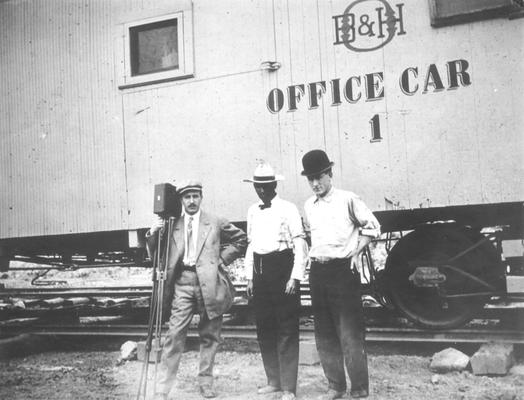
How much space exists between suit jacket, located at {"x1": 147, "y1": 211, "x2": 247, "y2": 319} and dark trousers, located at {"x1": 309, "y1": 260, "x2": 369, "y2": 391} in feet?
2.36

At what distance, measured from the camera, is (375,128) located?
524 cm

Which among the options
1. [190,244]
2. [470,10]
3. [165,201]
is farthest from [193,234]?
[470,10]

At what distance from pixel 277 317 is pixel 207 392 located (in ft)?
2.67

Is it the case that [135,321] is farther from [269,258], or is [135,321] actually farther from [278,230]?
[278,230]

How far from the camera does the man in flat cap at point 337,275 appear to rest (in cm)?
398

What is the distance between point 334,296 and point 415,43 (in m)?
2.62

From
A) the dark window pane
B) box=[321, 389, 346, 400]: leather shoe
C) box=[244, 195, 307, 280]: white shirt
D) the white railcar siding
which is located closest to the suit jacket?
box=[244, 195, 307, 280]: white shirt

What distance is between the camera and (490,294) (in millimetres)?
5164

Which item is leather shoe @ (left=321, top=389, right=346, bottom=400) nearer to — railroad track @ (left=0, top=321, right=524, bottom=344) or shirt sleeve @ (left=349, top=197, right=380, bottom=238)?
shirt sleeve @ (left=349, top=197, right=380, bottom=238)

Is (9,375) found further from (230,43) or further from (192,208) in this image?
(230,43)

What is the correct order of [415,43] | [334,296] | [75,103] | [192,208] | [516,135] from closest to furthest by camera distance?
[334,296]
[192,208]
[516,135]
[415,43]
[75,103]

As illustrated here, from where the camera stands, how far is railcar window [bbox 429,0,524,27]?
4.77m

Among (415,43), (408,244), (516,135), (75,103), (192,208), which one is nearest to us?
(192,208)

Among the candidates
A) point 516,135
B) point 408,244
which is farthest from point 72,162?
point 516,135
